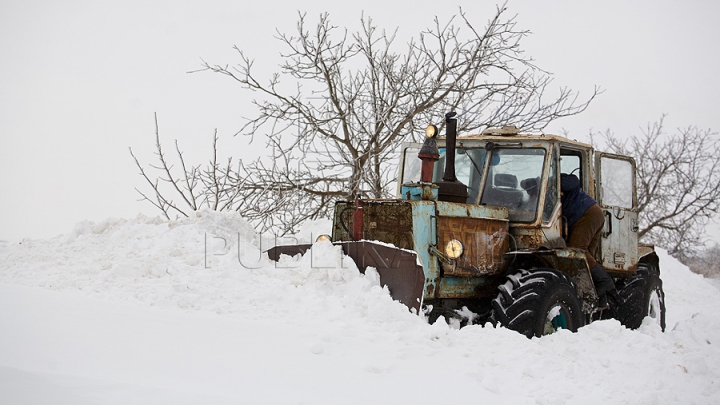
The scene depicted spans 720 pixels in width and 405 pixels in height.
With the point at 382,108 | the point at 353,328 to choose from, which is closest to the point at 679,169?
the point at 382,108

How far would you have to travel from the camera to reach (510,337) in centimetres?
555

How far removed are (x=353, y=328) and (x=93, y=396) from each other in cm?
213

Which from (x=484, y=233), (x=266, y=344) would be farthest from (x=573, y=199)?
(x=266, y=344)

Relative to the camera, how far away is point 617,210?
834 cm

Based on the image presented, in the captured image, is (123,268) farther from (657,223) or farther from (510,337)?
(657,223)

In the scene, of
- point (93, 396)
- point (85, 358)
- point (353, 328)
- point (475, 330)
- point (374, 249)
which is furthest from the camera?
point (374, 249)

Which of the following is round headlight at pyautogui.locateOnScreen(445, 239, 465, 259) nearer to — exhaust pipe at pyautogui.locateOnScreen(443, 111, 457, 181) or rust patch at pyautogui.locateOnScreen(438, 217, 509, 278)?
rust patch at pyautogui.locateOnScreen(438, 217, 509, 278)

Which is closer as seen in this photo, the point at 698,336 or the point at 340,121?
the point at 698,336

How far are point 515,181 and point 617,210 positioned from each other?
6.39ft

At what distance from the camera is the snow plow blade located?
19.5 ft

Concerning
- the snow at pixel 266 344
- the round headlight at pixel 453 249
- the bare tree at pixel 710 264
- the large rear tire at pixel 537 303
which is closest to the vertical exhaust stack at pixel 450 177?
the round headlight at pixel 453 249

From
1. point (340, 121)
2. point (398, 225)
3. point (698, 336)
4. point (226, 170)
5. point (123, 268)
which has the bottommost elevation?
point (698, 336)

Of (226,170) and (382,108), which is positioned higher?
(382,108)

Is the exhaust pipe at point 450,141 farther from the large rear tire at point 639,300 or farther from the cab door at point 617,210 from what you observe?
the large rear tire at point 639,300
